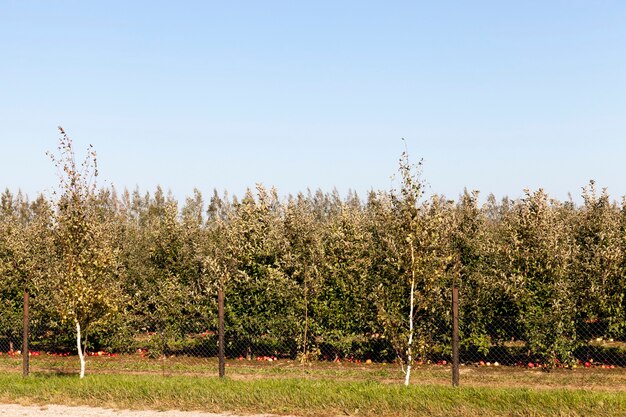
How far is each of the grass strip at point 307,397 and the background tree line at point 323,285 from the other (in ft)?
7.33

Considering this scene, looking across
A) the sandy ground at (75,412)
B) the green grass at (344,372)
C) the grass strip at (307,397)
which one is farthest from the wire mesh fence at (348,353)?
the sandy ground at (75,412)

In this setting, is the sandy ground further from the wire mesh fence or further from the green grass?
the wire mesh fence

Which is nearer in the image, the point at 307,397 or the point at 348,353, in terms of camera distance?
the point at 307,397

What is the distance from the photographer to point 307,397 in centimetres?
1288

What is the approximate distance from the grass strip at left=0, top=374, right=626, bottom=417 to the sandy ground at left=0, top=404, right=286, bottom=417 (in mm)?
345

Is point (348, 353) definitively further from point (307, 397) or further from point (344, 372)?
point (307, 397)

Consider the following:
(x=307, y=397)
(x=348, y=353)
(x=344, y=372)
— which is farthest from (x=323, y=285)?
(x=307, y=397)

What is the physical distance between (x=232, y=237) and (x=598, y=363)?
1347 centimetres

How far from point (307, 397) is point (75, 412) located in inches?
184

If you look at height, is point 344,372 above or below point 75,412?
below

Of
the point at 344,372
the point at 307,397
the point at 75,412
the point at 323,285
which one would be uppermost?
the point at 323,285

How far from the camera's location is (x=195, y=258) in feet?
91.7

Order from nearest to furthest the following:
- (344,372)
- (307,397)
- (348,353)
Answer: (307,397)
(344,372)
(348,353)

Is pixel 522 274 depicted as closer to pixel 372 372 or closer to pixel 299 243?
pixel 372 372
